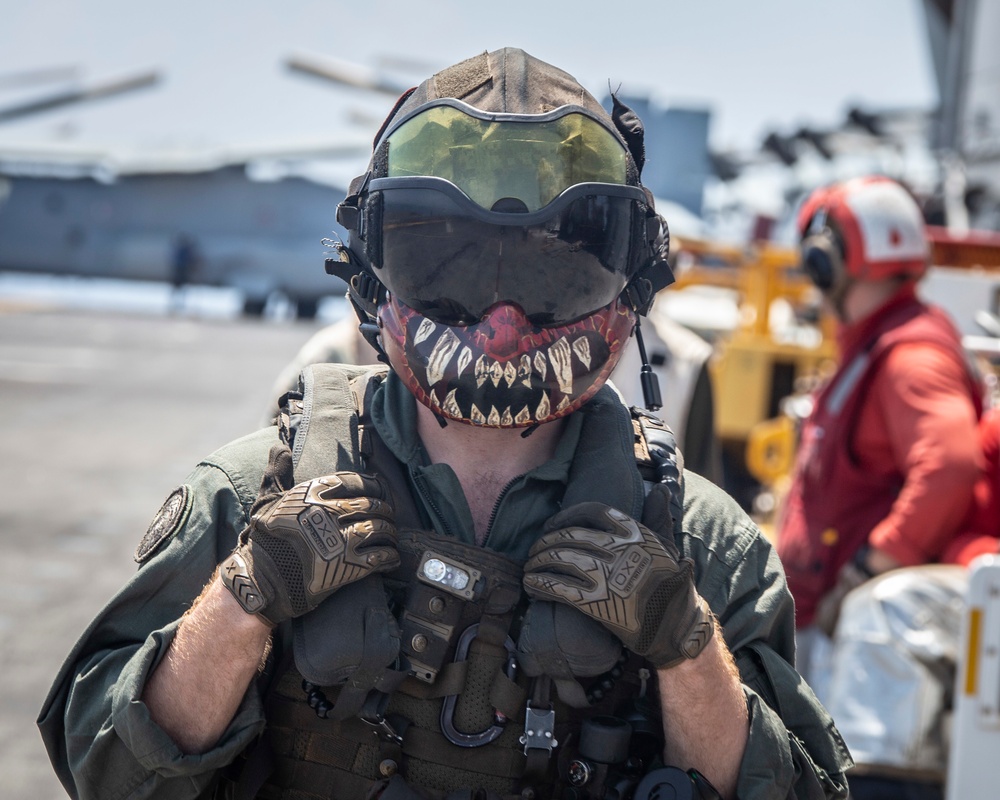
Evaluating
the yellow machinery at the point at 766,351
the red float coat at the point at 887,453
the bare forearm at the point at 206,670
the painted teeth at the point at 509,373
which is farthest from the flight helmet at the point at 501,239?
the yellow machinery at the point at 766,351

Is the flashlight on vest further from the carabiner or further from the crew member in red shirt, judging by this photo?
the crew member in red shirt

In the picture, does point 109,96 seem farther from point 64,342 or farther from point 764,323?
point 764,323

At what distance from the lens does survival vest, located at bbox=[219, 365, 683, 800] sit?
1649mm

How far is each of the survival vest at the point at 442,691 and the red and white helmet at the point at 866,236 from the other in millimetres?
2943

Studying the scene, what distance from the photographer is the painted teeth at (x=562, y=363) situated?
5.63ft

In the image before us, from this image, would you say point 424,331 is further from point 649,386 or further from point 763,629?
point 763,629

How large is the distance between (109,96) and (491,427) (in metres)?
43.8

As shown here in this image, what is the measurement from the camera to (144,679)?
5.27 feet

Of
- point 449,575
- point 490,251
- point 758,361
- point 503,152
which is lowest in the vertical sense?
point 758,361

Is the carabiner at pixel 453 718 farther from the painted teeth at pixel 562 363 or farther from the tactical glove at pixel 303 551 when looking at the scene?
the painted teeth at pixel 562 363

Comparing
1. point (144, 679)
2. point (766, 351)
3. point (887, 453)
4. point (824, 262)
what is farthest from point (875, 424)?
point (766, 351)

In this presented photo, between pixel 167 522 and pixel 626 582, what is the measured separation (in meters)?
0.73

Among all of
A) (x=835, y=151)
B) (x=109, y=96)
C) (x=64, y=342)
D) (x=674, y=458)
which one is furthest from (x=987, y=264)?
(x=109, y=96)

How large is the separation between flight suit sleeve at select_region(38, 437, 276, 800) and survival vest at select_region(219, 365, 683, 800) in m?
0.11
